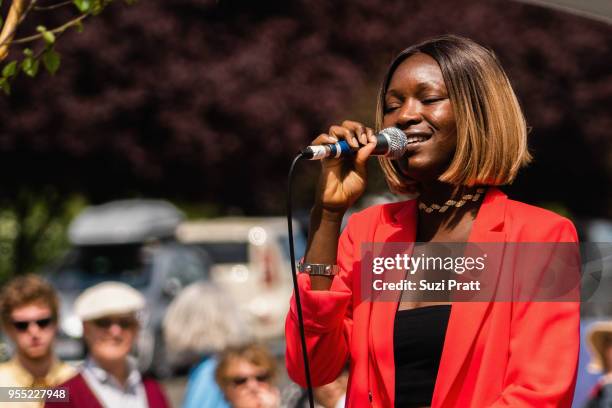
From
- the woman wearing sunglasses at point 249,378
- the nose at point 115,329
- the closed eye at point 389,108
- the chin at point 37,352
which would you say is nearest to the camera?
the closed eye at point 389,108

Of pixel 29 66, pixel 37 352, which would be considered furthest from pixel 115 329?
pixel 29 66

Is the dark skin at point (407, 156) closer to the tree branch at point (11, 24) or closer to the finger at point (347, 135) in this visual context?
the finger at point (347, 135)

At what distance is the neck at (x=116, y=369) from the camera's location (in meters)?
5.34

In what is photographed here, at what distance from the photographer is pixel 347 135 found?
115 inches

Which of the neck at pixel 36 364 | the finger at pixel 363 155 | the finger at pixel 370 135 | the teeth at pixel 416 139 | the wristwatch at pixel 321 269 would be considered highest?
the finger at pixel 370 135

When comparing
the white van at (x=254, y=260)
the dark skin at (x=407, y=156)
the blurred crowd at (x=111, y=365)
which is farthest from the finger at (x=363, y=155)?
the white van at (x=254, y=260)

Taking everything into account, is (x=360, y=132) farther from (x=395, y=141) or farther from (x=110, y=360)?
(x=110, y=360)

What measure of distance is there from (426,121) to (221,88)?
8.82 meters

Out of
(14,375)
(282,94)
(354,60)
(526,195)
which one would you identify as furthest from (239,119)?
(14,375)

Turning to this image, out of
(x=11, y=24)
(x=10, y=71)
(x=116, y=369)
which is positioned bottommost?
(x=116, y=369)

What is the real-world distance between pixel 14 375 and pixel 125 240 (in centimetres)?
809

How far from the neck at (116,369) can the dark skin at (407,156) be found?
255cm

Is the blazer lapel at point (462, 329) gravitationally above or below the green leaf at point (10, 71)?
below

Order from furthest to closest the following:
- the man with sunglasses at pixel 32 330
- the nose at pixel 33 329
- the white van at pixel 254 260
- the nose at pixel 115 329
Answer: the white van at pixel 254 260, the nose at pixel 115 329, the nose at pixel 33 329, the man with sunglasses at pixel 32 330
